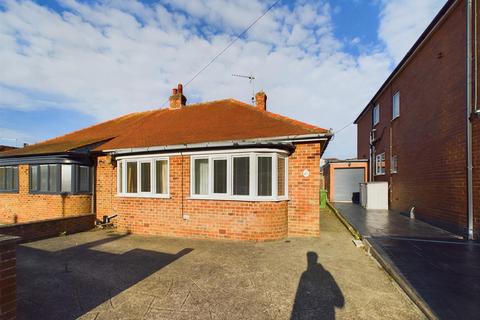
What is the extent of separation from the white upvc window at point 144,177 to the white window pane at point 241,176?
235cm

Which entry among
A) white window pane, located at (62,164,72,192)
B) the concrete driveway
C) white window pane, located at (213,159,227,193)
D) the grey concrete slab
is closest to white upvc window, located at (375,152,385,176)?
the grey concrete slab

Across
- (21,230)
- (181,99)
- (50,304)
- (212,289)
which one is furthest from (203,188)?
(181,99)

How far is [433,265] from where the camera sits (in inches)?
195

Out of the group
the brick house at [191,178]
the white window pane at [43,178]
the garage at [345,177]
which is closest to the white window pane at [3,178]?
the brick house at [191,178]

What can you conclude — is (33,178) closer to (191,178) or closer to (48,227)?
(48,227)

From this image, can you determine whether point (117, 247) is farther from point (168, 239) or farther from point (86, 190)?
point (86, 190)

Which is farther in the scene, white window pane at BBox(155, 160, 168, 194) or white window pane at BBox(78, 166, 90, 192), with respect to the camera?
white window pane at BBox(78, 166, 90, 192)

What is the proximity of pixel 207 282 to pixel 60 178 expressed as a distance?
27.0 ft

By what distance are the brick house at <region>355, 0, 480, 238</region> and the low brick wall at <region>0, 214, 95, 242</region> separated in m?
12.4

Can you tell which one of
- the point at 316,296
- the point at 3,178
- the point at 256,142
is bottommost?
A: the point at 316,296

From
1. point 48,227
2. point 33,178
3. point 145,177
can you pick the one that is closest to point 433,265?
point 145,177

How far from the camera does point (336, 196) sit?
58.7ft

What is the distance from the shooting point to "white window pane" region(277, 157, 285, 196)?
283 inches

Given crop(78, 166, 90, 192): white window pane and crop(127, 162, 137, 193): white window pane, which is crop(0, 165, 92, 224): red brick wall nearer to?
crop(78, 166, 90, 192): white window pane
